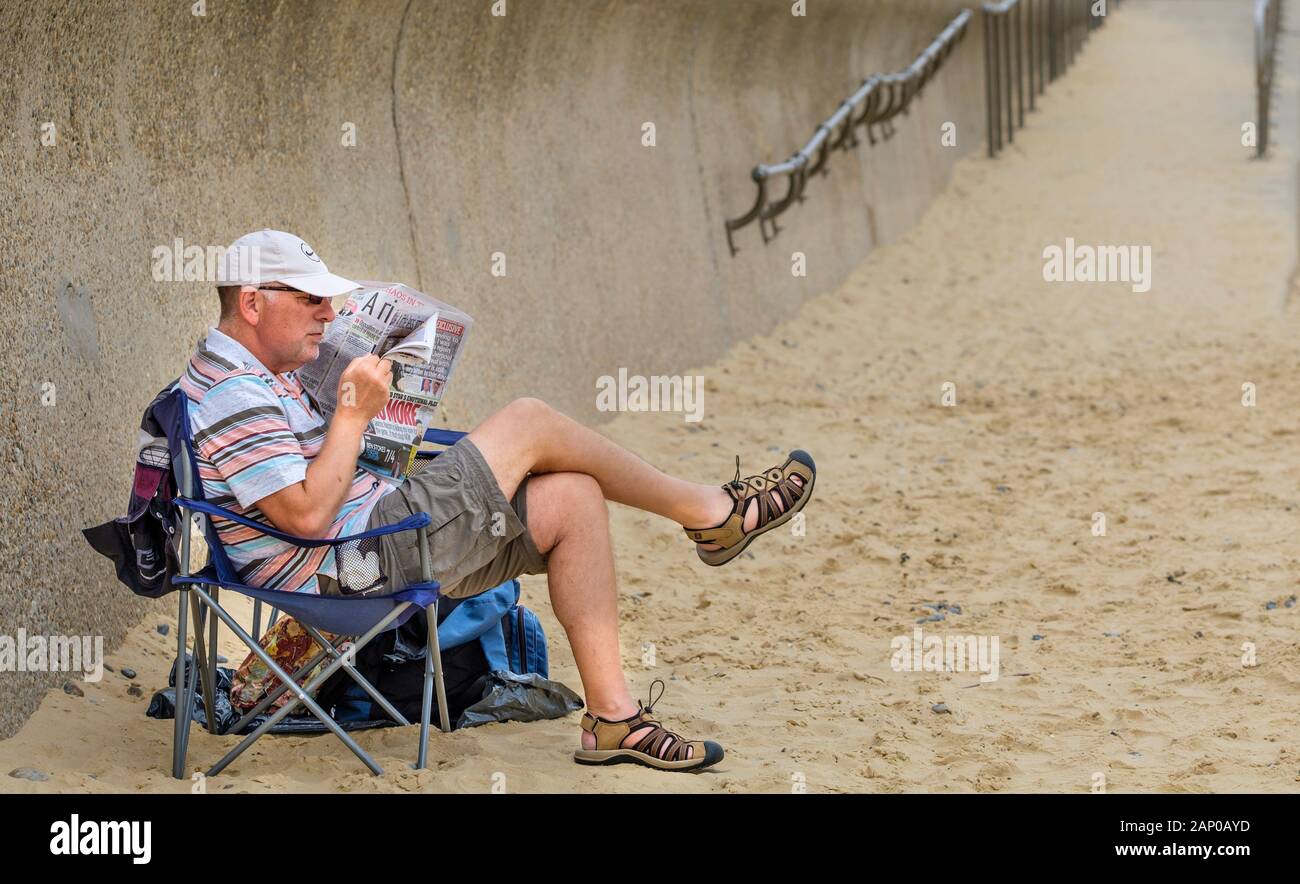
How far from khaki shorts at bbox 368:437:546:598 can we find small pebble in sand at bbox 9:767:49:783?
82 cm

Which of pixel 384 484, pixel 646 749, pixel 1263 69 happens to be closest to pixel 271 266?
pixel 384 484

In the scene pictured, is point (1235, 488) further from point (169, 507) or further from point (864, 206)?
point (864, 206)

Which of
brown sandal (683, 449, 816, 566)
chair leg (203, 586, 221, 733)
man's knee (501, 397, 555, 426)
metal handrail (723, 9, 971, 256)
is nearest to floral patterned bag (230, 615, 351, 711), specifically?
chair leg (203, 586, 221, 733)

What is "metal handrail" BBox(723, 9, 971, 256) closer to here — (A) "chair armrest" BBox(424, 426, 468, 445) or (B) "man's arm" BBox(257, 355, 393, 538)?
(A) "chair armrest" BBox(424, 426, 468, 445)

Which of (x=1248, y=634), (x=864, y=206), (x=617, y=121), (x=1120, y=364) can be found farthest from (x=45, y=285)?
(x=864, y=206)

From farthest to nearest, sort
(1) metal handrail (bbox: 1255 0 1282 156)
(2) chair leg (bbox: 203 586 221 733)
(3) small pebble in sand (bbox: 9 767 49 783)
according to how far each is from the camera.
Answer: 1. (1) metal handrail (bbox: 1255 0 1282 156)
2. (2) chair leg (bbox: 203 586 221 733)
3. (3) small pebble in sand (bbox: 9 767 49 783)

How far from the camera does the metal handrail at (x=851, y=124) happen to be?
9.30 meters

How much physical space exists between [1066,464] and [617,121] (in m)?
2.65

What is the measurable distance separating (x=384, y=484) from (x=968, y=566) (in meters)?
2.62

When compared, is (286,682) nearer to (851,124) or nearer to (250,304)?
(250,304)

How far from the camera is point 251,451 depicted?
3529 mm

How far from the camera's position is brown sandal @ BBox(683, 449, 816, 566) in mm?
4352

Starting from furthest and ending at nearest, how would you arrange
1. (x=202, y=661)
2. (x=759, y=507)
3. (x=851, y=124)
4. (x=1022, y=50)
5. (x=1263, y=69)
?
(x=1022, y=50) < (x=1263, y=69) < (x=851, y=124) < (x=759, y=507) < (x=202, y=661)

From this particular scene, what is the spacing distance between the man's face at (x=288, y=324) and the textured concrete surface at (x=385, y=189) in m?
0.65
